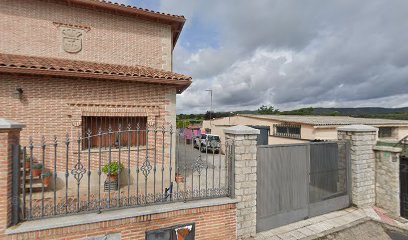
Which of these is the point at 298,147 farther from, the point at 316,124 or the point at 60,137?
the point at 316,124

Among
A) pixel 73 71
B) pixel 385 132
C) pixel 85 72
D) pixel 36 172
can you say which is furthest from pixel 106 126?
pixel 385 132

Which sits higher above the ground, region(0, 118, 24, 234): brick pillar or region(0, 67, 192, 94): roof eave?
region(0, 67, 192, 94): roof eave

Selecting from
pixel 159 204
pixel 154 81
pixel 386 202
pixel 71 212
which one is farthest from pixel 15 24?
pixel 386 202

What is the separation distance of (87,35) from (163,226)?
816 cm

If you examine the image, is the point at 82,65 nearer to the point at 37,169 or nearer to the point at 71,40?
the point at 71,40

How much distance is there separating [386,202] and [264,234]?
4.42 metres

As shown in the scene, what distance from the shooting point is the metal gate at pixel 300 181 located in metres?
4.86

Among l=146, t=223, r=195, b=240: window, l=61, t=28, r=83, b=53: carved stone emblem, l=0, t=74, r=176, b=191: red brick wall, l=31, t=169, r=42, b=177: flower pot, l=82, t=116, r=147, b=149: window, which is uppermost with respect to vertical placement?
l=61, t=28, r=83, b=53: carved stone emblem

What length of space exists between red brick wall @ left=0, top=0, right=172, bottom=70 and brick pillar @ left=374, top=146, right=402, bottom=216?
8.50 metres

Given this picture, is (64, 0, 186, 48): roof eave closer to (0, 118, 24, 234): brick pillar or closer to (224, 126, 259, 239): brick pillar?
(224, 126, 259, 239): brick pillar

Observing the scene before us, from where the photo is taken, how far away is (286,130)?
16.8 meters

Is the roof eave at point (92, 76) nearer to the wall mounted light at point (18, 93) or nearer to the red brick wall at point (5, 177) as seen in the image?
the wall mounted light at point (18, 93)

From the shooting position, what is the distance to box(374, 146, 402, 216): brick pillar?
19.5 feet

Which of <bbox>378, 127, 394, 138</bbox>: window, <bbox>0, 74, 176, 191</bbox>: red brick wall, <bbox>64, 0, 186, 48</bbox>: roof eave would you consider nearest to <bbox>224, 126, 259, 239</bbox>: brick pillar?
<bbox>0, 74, 176, 191</bbox>: red brick wall
